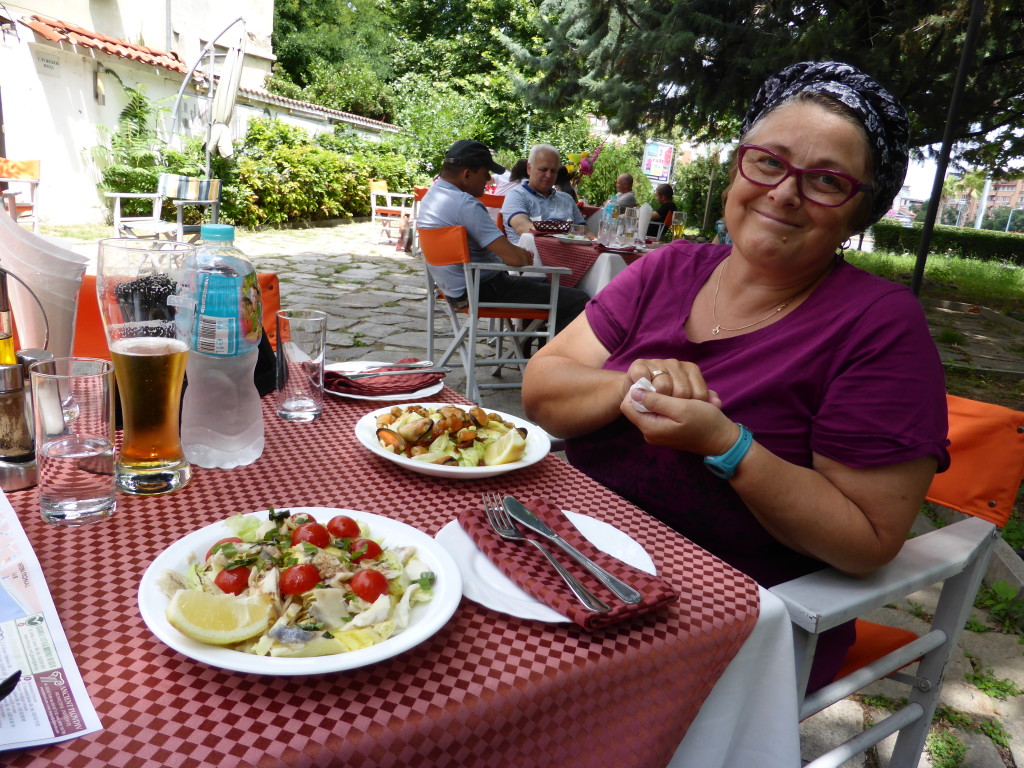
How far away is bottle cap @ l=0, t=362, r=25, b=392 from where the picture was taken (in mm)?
1052

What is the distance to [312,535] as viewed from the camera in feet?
2.99

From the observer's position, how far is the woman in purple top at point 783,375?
126 centimetres

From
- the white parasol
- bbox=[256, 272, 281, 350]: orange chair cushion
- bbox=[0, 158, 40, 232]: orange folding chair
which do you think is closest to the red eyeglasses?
bbox=[256, 272, 281, 350]: orange chair cushion

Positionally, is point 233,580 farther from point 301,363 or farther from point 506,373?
point 506,373

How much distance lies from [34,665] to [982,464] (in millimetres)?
1744

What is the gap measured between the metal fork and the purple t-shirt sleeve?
61 cm

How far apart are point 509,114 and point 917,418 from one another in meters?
27.3

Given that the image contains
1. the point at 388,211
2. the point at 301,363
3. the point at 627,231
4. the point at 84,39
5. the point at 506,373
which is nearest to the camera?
the point at 301,363

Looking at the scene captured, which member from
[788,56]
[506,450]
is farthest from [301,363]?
[788,56]

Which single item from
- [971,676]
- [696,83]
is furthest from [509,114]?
[971,676]

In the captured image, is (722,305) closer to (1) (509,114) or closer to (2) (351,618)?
(2) (351,618)

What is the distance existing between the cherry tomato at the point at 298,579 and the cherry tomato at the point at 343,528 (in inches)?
5.4

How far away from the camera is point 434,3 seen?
31.5 metres

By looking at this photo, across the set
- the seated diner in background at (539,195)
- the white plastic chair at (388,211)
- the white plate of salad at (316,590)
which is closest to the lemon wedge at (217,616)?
the white plate of salad at (316,590)
